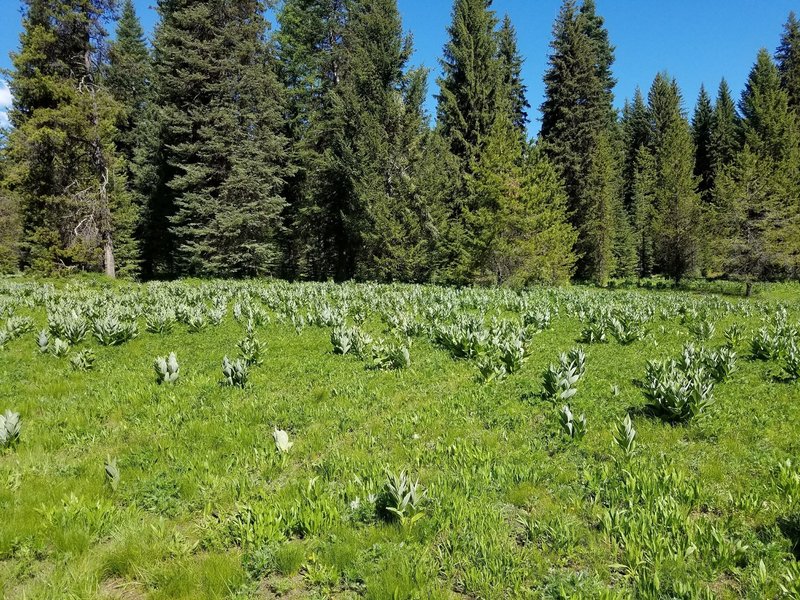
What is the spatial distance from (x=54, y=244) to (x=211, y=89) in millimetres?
14096

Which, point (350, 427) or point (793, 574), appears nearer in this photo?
point (793, 574)

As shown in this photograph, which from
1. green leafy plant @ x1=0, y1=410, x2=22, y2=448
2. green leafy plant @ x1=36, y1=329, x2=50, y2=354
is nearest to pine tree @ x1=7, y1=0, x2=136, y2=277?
green leafy plant @ x1=36, y1=329, x2=50, y2=354

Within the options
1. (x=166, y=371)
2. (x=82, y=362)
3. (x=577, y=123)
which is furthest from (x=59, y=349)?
(x=577, y=123)

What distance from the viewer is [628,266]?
4906 centimetres

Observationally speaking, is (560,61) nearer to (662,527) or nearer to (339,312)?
(339,312)

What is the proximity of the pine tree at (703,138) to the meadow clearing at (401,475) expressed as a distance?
56.8 m

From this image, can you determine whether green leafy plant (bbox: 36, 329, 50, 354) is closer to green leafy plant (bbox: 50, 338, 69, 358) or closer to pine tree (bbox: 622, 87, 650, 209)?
green leafy plant (bbox: 50, 338, 69, 358)

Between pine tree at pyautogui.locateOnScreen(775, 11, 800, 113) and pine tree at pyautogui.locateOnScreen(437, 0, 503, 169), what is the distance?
31.4 meters

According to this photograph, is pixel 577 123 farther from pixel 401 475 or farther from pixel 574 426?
pixel 401 475

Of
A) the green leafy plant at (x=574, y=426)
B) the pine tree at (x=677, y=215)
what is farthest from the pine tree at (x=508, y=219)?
the green leafy plant at (x=574, y=426)

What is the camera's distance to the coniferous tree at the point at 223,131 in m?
29.3

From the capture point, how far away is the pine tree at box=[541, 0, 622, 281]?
39.5 meters

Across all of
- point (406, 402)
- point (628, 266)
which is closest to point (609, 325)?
point (406, 402)

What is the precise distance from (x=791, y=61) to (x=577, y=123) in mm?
28506
